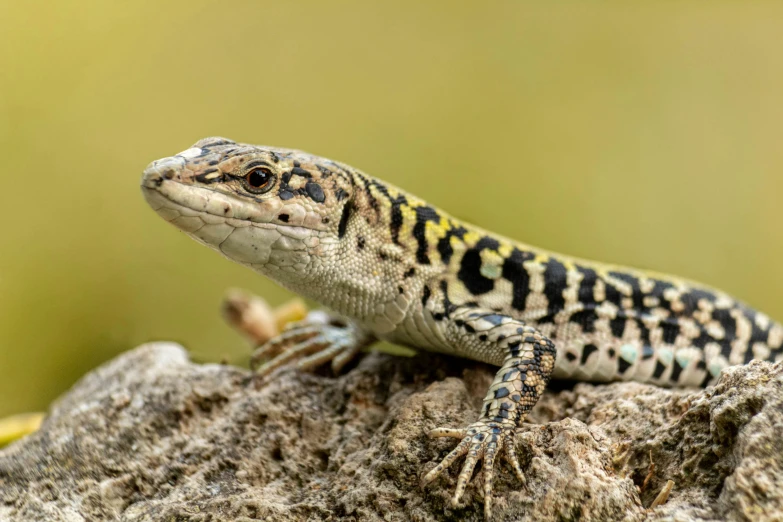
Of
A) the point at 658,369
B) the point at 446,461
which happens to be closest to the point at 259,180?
the point at 446,461

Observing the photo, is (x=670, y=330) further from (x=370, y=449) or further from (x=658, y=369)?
(x=370, y=449)

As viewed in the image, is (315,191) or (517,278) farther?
(517,278)

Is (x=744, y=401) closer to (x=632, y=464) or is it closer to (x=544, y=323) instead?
(x=632, y=464)

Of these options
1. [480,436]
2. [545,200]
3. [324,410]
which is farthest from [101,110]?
[480,436]

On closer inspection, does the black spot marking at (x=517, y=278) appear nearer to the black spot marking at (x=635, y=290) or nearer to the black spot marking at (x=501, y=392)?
the black spot marking at (x=635, y=290)

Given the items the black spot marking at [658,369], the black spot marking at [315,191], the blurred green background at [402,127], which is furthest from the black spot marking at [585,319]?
the blurred green background at [402,127]

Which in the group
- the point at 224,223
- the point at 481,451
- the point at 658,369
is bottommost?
the point at 481,451

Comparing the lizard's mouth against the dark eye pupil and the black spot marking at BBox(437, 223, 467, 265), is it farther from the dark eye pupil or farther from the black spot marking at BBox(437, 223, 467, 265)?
the black spot marking at BBox(437, 223, 467, 265)
